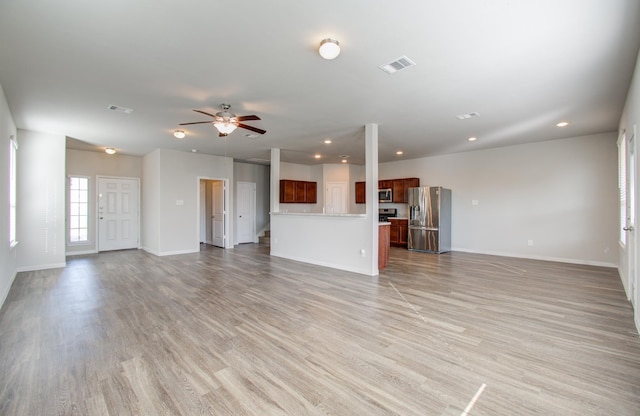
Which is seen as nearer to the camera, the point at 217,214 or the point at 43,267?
the point at 43,267

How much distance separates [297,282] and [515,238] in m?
5.68

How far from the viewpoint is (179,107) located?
4152 mm

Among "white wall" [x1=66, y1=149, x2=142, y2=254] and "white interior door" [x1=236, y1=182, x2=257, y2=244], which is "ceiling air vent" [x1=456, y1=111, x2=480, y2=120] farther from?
"white wall" [x1=66, y1=149, x2=142, y2=254]

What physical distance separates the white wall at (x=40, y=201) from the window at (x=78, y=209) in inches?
67.5

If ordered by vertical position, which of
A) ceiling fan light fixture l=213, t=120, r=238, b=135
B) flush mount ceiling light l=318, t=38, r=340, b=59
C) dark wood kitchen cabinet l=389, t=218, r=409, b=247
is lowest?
dark wood kitchen cabinet l=389, t=218, r=409, b=247

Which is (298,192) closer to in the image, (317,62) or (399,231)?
(399,231)

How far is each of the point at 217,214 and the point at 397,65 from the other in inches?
291

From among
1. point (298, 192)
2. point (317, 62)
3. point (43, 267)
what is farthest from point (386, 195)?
point (43, 267)

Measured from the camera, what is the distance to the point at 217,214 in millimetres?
8844

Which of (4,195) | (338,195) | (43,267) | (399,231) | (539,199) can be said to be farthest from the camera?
(338,195)

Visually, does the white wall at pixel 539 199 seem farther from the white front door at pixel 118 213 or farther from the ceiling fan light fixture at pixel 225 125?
the white front door at pixel 118 213

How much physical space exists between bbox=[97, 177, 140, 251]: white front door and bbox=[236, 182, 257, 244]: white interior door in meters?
2.94

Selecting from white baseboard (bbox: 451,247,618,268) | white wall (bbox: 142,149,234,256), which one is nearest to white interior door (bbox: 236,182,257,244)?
white wall (bbox: 142,149,234,256)

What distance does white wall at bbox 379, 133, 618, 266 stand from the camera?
19.1 feet
